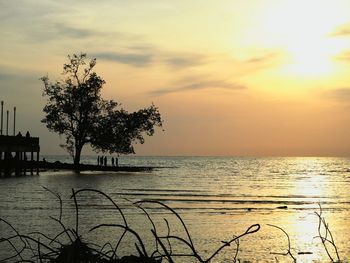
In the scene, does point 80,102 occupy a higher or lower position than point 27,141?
higher

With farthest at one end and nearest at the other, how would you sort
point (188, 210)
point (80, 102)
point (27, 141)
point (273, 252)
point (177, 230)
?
point (80, 102) < point (27, 141) < point (188, 210) < point (177, 230) < point (273, 252)

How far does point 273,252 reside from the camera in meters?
15.0

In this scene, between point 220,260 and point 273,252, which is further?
point 273,252

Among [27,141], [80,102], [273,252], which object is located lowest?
[273,252]

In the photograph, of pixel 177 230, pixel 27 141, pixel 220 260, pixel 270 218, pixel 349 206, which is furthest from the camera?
pixel 27 141

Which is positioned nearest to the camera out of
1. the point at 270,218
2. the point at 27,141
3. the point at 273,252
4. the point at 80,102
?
the point at 273,252

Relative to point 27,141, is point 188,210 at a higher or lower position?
lower

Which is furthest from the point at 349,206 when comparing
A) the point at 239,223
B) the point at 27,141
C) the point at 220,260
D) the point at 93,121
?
the point at 93,121

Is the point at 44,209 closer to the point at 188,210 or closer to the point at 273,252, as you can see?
the point at 188,210

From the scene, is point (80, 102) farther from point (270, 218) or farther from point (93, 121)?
point (270, 218)

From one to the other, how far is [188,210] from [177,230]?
6.81 m

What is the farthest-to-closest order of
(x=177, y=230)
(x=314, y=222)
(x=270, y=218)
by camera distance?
(x=270, y=218) → (x=314, y=222) → (x=177, y=230)

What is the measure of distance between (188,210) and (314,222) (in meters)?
5.83

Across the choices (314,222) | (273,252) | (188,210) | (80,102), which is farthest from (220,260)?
(80,102)
